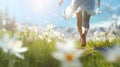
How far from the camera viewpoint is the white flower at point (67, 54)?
0.69 metres

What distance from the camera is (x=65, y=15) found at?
19.5 feet

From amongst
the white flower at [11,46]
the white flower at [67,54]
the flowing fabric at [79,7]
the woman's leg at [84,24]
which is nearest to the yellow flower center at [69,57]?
the white flower at [67,54]

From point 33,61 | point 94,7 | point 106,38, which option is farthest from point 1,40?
point 94,7

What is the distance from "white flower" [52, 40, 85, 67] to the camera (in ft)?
2.27

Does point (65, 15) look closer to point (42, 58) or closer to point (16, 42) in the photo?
point (42, 58)

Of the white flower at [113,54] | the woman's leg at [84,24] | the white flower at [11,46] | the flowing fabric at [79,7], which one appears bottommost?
the woman's leg at [84,24]

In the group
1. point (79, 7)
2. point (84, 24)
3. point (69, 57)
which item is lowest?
point (84, 24)

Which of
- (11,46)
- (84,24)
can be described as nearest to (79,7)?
(84,24)

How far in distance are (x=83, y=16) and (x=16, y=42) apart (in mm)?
5182

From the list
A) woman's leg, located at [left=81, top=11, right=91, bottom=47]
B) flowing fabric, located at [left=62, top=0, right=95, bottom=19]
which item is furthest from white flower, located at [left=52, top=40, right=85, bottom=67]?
flowing fabric, located at [left=62, top=0, right=95, bottom=19]

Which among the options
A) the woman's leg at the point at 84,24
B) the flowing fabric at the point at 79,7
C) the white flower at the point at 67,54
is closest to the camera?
the white flower at the point at 67,54

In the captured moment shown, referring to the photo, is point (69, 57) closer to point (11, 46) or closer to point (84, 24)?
point (11, 46)

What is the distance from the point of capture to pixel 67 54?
72 centimetres

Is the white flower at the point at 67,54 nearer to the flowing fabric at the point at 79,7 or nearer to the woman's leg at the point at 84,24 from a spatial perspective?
the woman's leg at the point at 84,24
